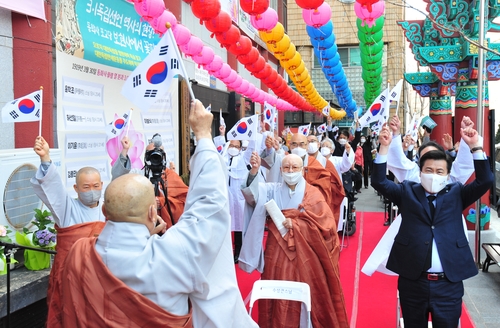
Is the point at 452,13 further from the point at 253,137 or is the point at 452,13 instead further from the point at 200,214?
the point at 200,214

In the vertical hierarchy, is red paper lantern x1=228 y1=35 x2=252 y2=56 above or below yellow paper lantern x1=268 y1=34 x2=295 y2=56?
below

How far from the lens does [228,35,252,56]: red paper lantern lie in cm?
804

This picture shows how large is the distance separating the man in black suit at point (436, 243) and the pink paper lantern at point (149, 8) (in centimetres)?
378

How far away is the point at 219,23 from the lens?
6734 mm

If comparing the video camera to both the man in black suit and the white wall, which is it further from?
the white wall

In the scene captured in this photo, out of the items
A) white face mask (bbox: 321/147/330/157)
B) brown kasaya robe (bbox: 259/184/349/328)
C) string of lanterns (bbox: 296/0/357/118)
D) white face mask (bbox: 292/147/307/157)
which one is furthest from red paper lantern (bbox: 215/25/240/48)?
brown kasaya robe (bbox: 259/184/349/328)

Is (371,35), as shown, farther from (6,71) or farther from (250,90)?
(6,71)

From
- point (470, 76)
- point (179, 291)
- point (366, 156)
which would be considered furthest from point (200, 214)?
point (366, 156)

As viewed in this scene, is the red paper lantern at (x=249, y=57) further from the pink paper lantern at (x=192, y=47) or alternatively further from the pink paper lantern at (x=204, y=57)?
the pink paper lantern at (x=192, y=47)

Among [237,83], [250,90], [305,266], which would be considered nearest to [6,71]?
[305,266]

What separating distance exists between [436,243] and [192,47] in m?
5.55

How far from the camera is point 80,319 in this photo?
2020mm

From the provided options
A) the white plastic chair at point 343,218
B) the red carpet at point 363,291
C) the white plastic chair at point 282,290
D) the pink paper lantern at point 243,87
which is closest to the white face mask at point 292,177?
the white plastic chair at point 282,290

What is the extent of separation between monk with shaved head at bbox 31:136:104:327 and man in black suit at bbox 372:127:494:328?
7.47 ft
